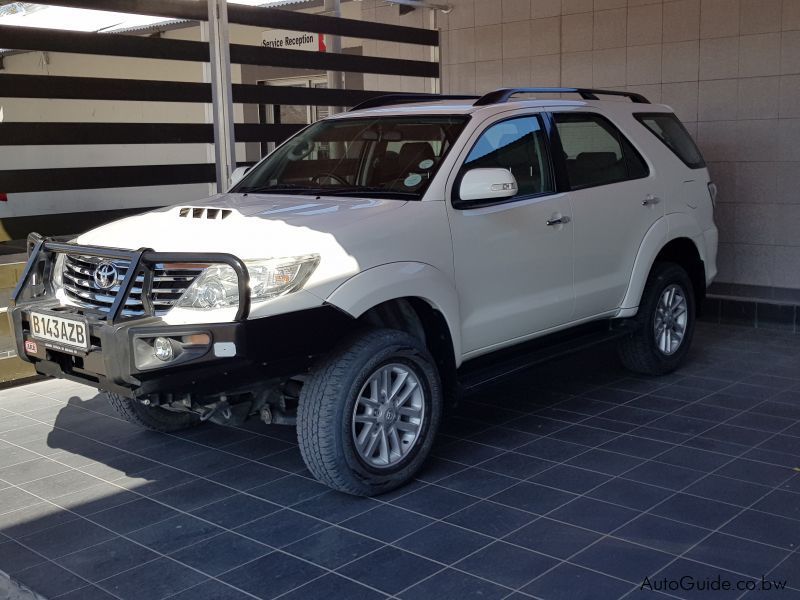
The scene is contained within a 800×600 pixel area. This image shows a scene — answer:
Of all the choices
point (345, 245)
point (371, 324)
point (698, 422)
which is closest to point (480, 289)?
point (371, 324)

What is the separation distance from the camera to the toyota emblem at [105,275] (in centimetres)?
428

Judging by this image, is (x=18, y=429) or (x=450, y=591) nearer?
(x=450, y=591)

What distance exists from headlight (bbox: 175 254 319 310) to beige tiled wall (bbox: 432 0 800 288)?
18.0 ft

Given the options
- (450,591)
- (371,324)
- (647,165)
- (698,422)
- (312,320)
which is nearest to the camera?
(450,591)

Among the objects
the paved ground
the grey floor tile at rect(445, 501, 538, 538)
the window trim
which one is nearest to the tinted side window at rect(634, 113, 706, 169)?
the window trim

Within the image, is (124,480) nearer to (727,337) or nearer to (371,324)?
(371,324)

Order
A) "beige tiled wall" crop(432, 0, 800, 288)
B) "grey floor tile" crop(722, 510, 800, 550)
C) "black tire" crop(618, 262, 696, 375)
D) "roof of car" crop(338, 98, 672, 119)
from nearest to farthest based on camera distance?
"grey floor tile" crop(722, 510, 800, 550)
"roof of car" crop(338, 98, 672, 119)
"black tire" crop(618, 262, 696, 375)
"beige tiled wall" crop(432, 0, 800, 288)

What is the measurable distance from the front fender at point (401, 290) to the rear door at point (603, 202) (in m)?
1.14

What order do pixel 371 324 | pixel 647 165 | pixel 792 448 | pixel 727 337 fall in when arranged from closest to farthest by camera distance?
1. pixel 371 324
2. pixel 792 448
3. pixel 647 165
4. pixel 727 337

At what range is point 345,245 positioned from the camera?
4172mm

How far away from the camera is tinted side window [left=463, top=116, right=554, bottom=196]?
4.99 meters

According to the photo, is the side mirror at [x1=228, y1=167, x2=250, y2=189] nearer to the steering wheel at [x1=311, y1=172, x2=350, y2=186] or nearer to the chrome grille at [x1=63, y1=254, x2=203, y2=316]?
the steering wheel at [x1=311, y1=172, x2=350, y2=186]

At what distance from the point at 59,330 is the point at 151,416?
1231mm

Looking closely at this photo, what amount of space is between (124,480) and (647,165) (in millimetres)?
3785
